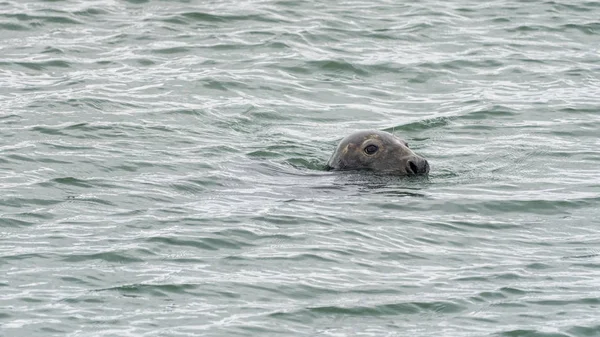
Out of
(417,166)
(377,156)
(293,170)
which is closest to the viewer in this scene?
(417,166)

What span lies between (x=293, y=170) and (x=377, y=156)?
2.92ft

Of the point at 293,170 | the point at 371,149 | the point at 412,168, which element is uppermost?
the point at 371,149

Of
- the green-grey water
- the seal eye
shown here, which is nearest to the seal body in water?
the seal eye

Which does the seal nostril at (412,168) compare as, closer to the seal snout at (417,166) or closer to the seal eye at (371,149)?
the seal snout at (417,166)

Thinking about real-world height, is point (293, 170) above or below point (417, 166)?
below

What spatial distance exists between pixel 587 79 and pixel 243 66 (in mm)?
4820

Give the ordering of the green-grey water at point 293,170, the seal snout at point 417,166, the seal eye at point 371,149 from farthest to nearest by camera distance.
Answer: the seal eye at point 371,149, the seal snout at point 417,166, the green-grey water at point 293,170

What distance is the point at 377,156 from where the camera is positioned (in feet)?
45.4

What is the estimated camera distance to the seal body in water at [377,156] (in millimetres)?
13695

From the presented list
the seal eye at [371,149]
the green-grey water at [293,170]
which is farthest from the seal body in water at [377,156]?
the green-grey water at [293,170]

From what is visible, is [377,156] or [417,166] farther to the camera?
[377,156]

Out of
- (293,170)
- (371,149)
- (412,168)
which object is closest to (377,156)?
(371,149)

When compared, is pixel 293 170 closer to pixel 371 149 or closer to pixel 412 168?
pixel 371 149

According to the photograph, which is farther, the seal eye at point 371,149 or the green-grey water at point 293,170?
the seal eye at point 371,149
